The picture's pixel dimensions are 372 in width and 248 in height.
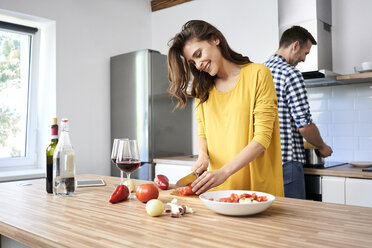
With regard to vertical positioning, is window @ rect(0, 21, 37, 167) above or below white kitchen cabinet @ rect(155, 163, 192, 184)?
above

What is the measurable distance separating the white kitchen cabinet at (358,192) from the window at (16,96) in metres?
2.73

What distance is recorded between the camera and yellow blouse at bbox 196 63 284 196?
1.60 m

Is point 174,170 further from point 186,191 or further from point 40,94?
point 186,191

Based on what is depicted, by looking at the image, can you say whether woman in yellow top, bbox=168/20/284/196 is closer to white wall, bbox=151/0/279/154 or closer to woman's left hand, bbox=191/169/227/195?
woman's left hand, bbox=191/169/227/195

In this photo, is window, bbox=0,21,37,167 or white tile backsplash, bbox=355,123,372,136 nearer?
white tile backsplash, bbox=355,123,372,136

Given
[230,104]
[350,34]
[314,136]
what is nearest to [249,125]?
[230,104]

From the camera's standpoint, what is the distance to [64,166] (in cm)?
145

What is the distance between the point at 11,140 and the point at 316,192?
264 centimetres

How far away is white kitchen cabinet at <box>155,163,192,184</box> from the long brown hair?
155cm

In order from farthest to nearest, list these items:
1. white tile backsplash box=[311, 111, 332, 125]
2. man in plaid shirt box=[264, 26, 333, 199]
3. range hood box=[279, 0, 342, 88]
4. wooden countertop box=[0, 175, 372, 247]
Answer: white tile backsplash box=[311, 111, 332, 125]
range hood box=[279, 0, 342, 88]
man in plaid shirt box=[264, 26, 333, 199]
wooden countertop box=[0, 175, 372, 247]

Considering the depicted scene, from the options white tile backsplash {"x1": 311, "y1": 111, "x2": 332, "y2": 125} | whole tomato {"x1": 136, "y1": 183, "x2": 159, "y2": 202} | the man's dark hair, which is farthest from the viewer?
white tile backsplash {"x1": 311, "y1": 111, "x2": 332, "y2": 125}

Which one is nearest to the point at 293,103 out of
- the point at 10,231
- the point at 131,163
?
the point at 131,163

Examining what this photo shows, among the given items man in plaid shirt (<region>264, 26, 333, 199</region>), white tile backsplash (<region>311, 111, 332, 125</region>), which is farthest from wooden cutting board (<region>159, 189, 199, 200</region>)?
white tile backsplash (<region>311, 111, 332, 125</region>)

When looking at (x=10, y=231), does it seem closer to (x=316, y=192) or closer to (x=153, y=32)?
(x=316, y=192)
